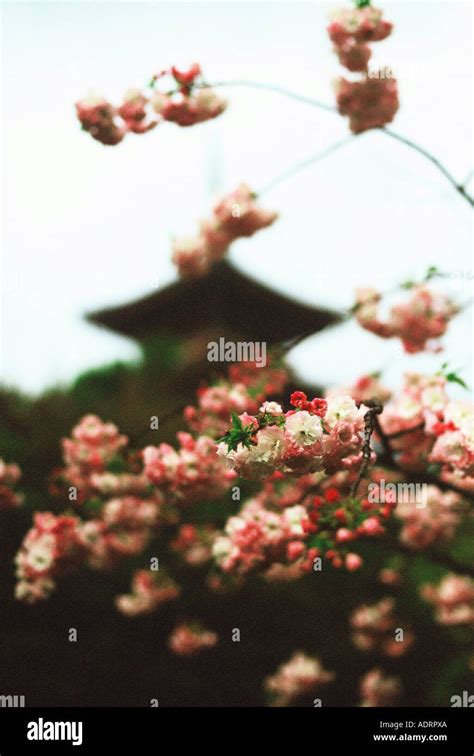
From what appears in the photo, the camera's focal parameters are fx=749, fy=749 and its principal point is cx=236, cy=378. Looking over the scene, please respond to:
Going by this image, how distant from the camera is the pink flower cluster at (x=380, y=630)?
5.25 m

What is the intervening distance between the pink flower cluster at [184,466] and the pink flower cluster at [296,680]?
258 centimetres

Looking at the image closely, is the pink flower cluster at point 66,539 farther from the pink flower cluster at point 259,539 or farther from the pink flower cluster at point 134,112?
the pink flower cluster at point 134,112

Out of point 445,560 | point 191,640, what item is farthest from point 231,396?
point 191,640

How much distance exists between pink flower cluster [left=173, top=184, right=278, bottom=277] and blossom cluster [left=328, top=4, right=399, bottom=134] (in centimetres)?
53

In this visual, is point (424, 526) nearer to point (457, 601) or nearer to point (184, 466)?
point (457, 601)

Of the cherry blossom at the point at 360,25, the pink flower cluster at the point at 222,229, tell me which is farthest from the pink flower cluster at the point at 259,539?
the cherry blossom at the point at 360,25

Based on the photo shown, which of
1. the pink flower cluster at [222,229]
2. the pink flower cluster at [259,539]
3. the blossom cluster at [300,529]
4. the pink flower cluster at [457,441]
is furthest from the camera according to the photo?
the pink flower cluster at [222,229]

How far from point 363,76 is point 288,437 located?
1776 mm

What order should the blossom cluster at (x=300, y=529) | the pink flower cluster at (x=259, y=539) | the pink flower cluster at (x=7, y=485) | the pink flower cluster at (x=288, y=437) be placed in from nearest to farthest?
the pink flower cluster at (x=288, y=437) < the blossom cluster at (x=300, y=529) < the pink flower cluster at (x=259, y=539) < the pink flower cluster at (x=7, y=485)

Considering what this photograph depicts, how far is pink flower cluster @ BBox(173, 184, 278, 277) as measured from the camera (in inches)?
126

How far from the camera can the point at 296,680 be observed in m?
5.07

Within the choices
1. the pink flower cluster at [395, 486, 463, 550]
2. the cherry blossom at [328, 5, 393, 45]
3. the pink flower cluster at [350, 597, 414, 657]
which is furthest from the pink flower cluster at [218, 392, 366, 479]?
the pink flower cluster at [350, 597, 414, 657]

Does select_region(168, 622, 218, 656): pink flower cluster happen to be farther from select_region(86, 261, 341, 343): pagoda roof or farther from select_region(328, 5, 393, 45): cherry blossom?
select_region(86, 261, 341, 343): pagoda roof
